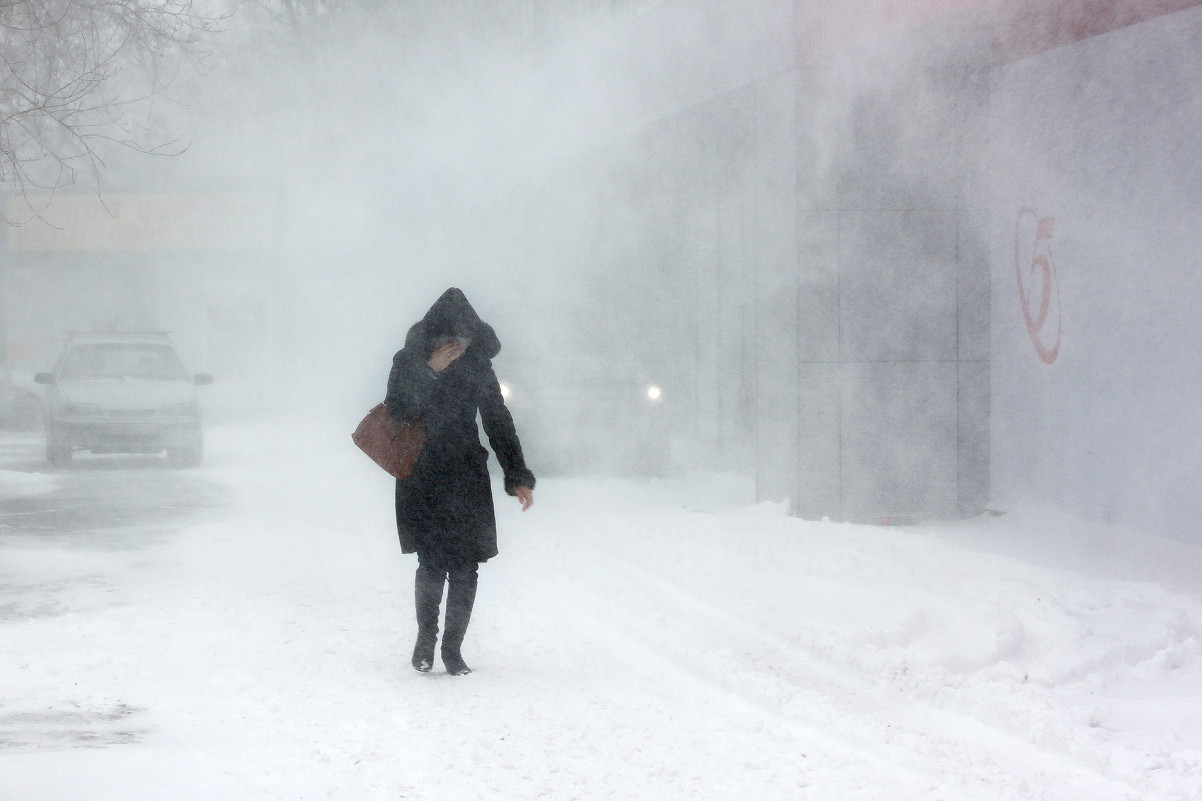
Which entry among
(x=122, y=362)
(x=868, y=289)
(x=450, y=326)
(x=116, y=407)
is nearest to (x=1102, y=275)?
(x=868, y=289)

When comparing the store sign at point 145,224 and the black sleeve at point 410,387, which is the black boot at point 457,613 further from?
the store sign at point 145,224

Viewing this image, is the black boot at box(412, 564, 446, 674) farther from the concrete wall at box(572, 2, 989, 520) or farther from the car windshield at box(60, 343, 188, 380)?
the car windshield at box(60, 343, 188, 380)

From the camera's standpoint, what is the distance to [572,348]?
11.2 meters

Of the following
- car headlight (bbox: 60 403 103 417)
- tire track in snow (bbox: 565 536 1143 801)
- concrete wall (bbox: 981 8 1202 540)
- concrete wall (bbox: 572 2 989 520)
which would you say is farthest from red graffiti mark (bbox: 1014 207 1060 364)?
car headlight (bbox: 60 403 103 417)

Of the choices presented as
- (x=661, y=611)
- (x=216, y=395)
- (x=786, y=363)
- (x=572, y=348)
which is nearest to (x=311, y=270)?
(x=216, y=395)

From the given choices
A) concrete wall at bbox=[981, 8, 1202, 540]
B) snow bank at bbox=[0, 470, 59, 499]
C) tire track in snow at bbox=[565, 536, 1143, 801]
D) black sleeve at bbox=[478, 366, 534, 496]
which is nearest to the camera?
tire track in snow at bbox=[565, 536, 1143, 801]

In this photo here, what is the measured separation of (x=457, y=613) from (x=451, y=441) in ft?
2.24

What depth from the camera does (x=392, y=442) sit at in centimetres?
480

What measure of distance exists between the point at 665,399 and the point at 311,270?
56.8 ft

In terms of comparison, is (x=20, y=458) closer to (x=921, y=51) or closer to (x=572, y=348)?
(x=572, y=348)

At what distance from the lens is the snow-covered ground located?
372cm

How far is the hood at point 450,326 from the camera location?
4.83 m

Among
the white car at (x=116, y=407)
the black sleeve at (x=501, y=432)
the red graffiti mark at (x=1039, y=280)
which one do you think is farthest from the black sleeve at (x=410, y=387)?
the white car at (x=116, y=407)

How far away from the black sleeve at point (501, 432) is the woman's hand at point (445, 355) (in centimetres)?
13
